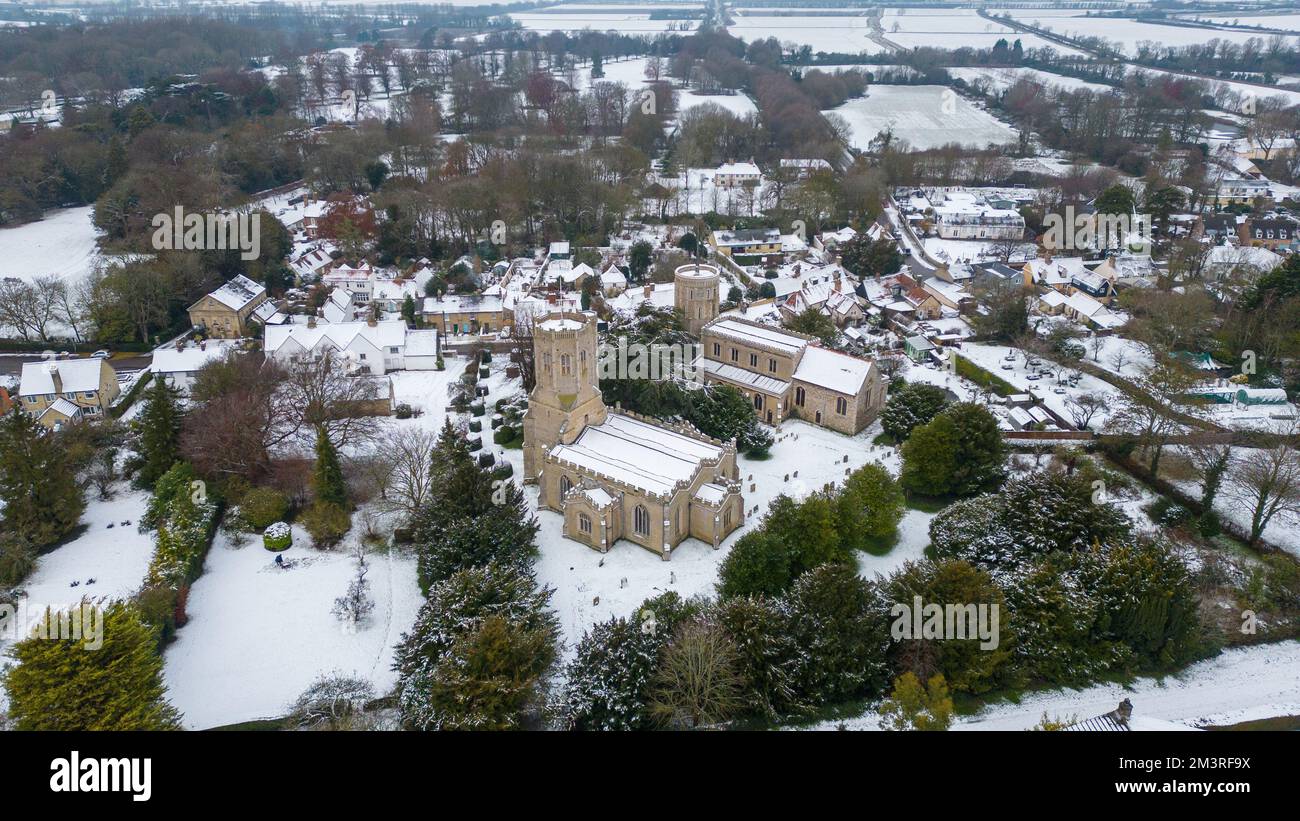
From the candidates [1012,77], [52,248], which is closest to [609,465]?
[52,248]

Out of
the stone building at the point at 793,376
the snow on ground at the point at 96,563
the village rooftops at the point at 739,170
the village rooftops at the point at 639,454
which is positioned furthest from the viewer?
the village rooftops at the point at 739,170

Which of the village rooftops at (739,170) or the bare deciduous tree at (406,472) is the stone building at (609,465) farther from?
the village rooftops at (739,170)

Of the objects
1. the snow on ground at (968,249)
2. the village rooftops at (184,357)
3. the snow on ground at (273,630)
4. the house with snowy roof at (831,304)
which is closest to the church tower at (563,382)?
the snow on ground at (273,630)

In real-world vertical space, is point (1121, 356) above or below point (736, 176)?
below

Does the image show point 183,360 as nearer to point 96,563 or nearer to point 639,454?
point 96,563
